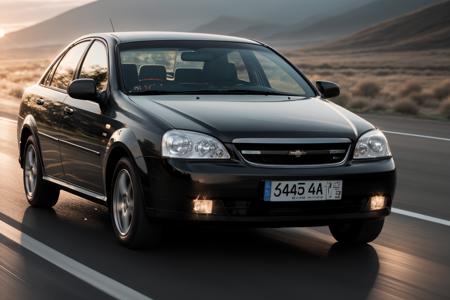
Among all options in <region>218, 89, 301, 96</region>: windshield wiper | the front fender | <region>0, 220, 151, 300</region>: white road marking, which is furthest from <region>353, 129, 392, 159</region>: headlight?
<region>0, 220, 151, 300</region>: white road marking

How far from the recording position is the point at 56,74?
9.25m

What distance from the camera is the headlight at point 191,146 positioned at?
21.8ft

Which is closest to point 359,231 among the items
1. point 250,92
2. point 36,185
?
point 250,92

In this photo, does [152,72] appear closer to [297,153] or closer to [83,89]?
[83,89]

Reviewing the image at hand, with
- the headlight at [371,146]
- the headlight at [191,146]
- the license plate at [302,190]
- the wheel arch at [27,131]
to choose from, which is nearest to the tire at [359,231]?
the headlight at [371,146]

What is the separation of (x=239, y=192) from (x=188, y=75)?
1.76 m

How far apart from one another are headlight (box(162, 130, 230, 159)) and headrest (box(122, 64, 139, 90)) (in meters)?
1.16

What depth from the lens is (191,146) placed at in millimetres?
6672

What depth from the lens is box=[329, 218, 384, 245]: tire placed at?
7.43 meters

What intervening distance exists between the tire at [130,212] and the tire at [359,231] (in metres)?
1.37

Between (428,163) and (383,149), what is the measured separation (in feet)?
20.6

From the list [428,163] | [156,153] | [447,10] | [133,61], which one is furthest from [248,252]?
[447,10]

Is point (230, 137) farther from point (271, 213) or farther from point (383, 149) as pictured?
point (383, 149)

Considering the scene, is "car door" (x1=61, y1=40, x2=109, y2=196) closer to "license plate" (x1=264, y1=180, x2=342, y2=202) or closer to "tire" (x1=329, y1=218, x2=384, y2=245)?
"license plate" (x1=264, y1=180, x2=342, y2=202)
